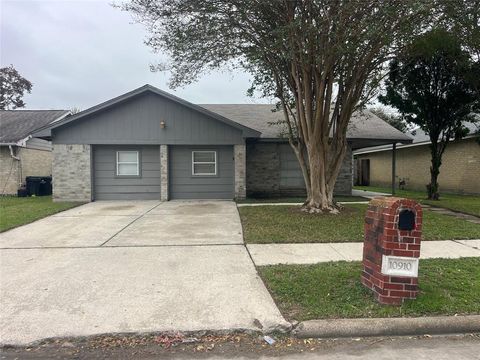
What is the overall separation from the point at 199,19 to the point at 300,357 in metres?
8.45

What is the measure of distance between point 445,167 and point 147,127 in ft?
53.4

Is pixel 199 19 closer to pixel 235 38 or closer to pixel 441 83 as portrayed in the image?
pixel 235 38

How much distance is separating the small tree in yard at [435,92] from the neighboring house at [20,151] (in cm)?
1695

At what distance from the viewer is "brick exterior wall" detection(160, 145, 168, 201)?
49.1ft

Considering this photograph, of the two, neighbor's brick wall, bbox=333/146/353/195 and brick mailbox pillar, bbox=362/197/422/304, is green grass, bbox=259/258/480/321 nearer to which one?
brick mailbox pillar, bbox=362/197/422/304

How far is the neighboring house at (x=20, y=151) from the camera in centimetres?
1836

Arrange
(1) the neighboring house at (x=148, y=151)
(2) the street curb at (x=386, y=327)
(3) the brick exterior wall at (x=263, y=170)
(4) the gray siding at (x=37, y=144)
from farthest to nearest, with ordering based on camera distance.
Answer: (4) the gray siding at (x=37, y=144) < (3) the brick exterior wall at (x=263, y=170) < (1) the neighboring house at (x=148, y=151) < (2) the street curb at (x=386, y=327)

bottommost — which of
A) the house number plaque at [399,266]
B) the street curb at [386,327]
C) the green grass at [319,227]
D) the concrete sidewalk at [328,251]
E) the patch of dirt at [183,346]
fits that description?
the patch of dirt at [183,346]

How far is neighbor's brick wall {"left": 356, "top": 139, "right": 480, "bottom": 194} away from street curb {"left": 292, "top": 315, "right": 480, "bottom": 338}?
17.2m

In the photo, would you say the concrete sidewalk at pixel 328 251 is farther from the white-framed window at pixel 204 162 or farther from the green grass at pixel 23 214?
the white-framed window at pixel 204 162

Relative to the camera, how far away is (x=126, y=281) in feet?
16.8

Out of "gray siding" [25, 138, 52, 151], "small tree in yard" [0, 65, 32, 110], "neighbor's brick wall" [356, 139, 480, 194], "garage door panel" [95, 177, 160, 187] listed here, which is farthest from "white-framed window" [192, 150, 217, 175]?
"small tree in yard" [0, 65, 32, 110]

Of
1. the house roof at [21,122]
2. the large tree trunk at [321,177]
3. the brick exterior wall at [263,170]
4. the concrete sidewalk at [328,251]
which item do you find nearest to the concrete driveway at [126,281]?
the concrete sidewalk at [328,251]

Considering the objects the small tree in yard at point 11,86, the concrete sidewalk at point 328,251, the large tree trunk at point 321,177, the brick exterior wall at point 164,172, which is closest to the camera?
the concrete sidewalk at point 328,251
